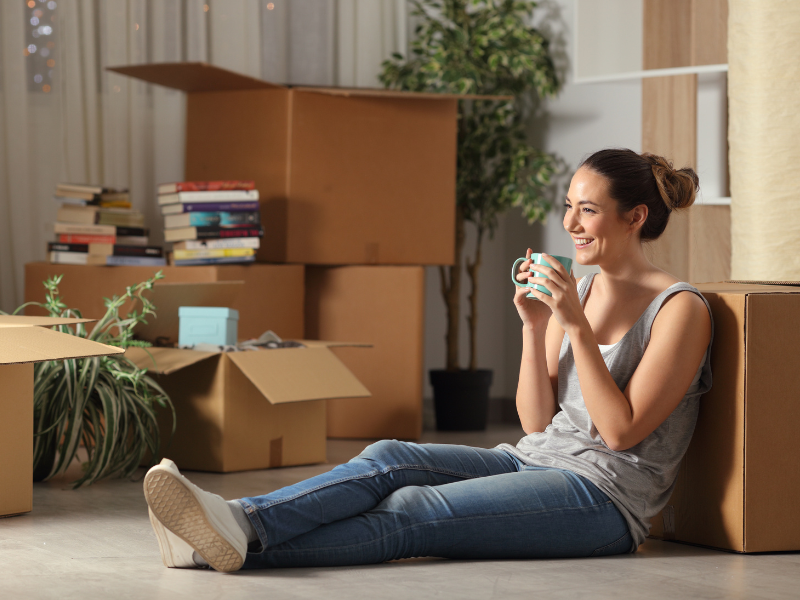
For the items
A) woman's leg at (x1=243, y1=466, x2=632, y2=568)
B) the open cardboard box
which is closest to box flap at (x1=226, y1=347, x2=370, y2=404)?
the open cardboard box

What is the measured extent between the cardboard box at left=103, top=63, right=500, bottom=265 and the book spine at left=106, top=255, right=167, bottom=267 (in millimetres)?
380

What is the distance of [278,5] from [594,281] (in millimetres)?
2301

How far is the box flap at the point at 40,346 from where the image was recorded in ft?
5.98

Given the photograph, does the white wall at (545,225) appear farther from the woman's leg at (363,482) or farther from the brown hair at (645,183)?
the woman's leg at (363,482)

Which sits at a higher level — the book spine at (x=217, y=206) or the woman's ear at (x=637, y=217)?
the book spine at (x=217, y=206)

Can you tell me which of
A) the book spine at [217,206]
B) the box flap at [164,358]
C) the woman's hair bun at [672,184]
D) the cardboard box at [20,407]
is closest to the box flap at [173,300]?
the box flap at [164,358]

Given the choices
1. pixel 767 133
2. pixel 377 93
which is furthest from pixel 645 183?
pixel 377 93

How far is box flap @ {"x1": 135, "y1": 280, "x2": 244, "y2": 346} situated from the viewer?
2.67m

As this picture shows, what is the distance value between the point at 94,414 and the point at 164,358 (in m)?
0.25

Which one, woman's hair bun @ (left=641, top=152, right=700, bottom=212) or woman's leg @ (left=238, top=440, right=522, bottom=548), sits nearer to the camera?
woman's leg @ (left=238, top=440, right=522, bottom=548)

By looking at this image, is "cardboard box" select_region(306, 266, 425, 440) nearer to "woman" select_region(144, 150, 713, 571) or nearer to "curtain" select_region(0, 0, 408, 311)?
"curtain" select_region(0, 0, 408, 311)

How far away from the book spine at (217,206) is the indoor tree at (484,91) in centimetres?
85

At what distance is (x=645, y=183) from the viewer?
1669 millimetres

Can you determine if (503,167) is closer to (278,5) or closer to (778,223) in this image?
(278,5)
